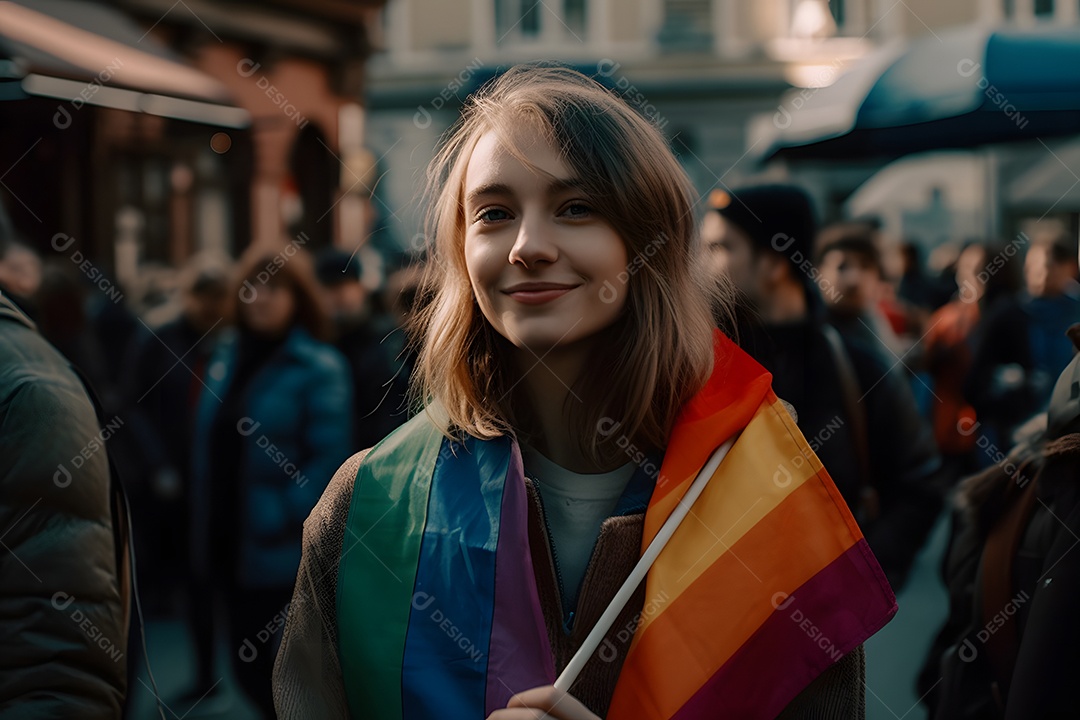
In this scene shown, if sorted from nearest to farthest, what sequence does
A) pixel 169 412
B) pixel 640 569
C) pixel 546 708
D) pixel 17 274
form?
pixel 546 708, pixel 640 569, pixel 17 274, pixel 169 412

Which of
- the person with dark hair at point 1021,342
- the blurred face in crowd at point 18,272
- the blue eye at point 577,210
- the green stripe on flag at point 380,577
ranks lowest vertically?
the person with dark hair at point 1021,342

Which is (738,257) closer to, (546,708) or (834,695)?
(834,695)

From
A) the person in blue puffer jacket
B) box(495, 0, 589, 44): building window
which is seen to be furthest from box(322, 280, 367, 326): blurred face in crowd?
box(495, 0, 589, 44): building window

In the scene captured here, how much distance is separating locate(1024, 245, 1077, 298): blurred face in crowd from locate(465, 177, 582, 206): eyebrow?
5199 millimetres

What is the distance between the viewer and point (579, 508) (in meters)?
1.81

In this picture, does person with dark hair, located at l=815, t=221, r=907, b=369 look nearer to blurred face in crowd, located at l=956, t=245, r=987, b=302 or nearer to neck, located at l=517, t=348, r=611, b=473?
blurred face in crowd, located at l=956, t=245, r=987, b=302

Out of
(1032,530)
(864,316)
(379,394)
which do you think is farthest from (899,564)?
(379,394)

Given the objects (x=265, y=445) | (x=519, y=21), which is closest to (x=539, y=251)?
(x=265, y=445)

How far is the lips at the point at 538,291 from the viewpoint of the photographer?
171cm

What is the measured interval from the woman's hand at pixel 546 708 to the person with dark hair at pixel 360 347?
317 cm

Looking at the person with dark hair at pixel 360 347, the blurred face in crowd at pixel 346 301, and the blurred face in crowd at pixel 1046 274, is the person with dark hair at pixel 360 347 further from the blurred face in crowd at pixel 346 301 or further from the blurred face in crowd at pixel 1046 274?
the blurred face in crowd at pixel 1046 274

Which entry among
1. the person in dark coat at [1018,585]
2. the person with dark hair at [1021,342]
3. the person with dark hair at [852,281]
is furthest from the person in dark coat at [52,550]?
the person with dark hair at [1021,342]

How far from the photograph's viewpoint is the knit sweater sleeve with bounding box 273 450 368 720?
176 centimetres

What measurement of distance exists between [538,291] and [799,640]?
583 mm
